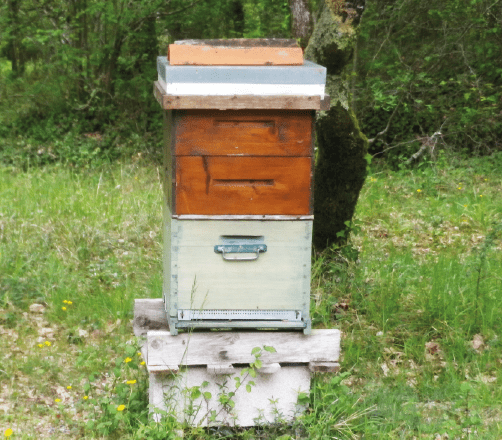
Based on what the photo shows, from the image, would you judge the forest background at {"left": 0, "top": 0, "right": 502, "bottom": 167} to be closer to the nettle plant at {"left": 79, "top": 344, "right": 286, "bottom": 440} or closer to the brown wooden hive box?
the brown wooden hive box

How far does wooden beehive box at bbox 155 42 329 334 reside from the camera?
2.86m

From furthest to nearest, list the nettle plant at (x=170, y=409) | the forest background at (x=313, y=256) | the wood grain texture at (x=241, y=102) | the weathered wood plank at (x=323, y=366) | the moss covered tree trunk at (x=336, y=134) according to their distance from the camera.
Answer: the moss covered tree trunk at (x=336, y=134)
the forest background at (x=313, y=256)
the weathered wood plank at (x=323, y=366)
the nettle plant at (x=170, y=409)
the wood grain texture at (x=241, y=102)

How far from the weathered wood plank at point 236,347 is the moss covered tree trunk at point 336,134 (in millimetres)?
2037

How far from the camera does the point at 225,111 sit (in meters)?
2.90

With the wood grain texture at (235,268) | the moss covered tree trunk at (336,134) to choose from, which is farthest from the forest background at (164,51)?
the wood grain texture at (235,268)

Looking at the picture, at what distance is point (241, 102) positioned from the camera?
9.32ft

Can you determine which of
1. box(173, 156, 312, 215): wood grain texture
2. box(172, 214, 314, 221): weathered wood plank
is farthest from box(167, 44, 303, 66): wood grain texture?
box(172, 214, 314, 221): weathered wood plank

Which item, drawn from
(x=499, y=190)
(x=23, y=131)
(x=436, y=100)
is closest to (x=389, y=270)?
(x=499, y=190)

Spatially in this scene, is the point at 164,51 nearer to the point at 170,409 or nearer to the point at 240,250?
the point at 240,250

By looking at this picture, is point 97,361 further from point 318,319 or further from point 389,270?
Result: point 389,270

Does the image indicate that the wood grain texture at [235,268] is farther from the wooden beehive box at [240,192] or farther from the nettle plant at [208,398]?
the nettle plant at [208,398]

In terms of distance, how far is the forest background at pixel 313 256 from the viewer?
3.43 metres

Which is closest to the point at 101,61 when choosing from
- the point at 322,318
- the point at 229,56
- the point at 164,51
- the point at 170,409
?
the point at 164,51

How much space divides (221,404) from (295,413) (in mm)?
369
